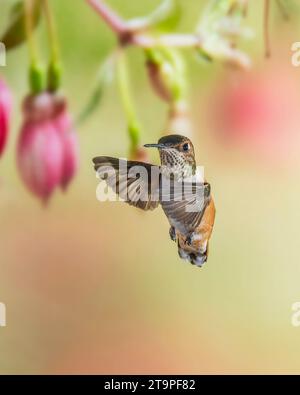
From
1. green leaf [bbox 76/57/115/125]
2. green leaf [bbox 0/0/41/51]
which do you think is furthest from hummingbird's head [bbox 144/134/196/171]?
green leaf [bbox 0/0/41/51]

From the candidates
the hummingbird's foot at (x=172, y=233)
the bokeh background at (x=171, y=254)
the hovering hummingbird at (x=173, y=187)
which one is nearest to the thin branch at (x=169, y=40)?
the bokeh background at (x=171, y=254)

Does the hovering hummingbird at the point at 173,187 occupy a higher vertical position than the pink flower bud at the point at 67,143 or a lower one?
lower

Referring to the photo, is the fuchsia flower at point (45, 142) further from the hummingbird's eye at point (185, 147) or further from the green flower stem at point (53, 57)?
the hummingbird's eye at point (185, 147)

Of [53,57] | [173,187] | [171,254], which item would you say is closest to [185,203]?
[173,187]

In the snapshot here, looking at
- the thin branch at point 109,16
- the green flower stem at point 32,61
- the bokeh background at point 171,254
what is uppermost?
the thin branch at point 109,16

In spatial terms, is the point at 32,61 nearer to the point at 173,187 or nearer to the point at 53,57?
the point at 53,57

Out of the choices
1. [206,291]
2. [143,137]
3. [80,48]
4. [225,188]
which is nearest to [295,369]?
[206,291]
